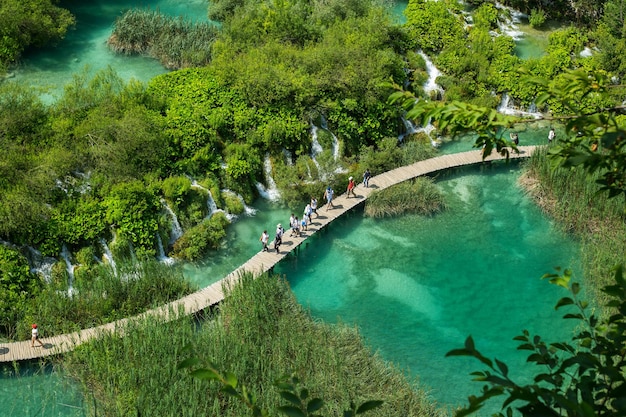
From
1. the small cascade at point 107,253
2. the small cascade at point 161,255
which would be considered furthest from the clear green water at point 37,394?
the small cascade at point 161,255

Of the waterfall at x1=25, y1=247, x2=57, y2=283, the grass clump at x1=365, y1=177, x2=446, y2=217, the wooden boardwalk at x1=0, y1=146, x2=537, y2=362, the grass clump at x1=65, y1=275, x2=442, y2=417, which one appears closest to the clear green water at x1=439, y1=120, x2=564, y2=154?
the wooden boardwalk at x1=0, y1=146, x2=537, y2=362

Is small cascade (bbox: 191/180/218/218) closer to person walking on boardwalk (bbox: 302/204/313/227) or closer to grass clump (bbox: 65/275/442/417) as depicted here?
person walking on boardwalk (bbox: 302/204/313/227)

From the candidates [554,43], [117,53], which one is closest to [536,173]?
[554,43]

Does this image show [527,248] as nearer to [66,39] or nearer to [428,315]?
[428,315]

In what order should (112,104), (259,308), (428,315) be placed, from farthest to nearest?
(112,104) → (428,315) → (259,308)

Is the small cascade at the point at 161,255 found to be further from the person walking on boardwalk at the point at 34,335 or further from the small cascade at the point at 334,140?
the small cascade at the point at 334,140
